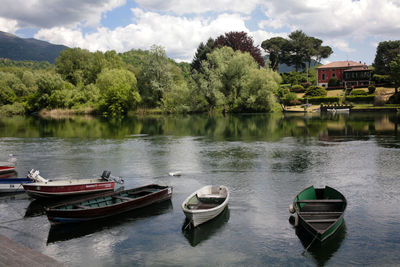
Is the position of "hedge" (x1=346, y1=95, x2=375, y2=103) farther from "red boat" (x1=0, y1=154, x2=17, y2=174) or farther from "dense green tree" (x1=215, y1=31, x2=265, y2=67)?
A: "red boat" (x1=0, y1=154, x2=17, y2=174)

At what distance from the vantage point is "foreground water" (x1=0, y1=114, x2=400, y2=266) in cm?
1538

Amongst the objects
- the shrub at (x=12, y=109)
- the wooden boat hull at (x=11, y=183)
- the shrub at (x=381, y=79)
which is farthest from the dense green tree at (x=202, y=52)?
the wooden boat hull at (x=11, y=183)

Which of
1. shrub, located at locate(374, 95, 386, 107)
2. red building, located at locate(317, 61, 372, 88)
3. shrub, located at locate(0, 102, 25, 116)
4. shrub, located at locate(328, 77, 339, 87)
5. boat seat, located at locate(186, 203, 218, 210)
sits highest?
red building, located at locate(317, 61, 372, 88)

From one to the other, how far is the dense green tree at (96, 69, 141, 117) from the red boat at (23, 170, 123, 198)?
87.7 metres

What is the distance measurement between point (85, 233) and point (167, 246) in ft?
15.5

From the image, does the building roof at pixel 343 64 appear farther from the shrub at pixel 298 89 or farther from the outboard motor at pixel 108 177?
the outboard motor at pixel 108 177

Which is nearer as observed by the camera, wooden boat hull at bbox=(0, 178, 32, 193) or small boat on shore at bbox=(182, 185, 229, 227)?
small boat on shore at bbox=(182, 185, 229, 227)

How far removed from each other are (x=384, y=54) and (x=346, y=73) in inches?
734

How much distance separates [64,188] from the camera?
72.5ft

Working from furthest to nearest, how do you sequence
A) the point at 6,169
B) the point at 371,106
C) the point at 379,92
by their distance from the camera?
1. the point at 379,92
2. the point at 371,106
3. the point at 6,169

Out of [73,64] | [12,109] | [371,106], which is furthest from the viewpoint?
[73,64]

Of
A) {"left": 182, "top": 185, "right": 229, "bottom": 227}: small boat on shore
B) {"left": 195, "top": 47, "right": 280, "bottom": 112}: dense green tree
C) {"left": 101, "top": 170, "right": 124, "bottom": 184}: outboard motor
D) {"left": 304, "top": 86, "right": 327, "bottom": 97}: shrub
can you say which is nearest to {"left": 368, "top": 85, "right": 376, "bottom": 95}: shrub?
{"left": 304, "top": 86, "right": 327, "bottom": 97}: shrub

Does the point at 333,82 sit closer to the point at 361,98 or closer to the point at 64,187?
the point at 361,98

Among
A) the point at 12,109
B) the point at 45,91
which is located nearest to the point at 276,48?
the point at 45,91
